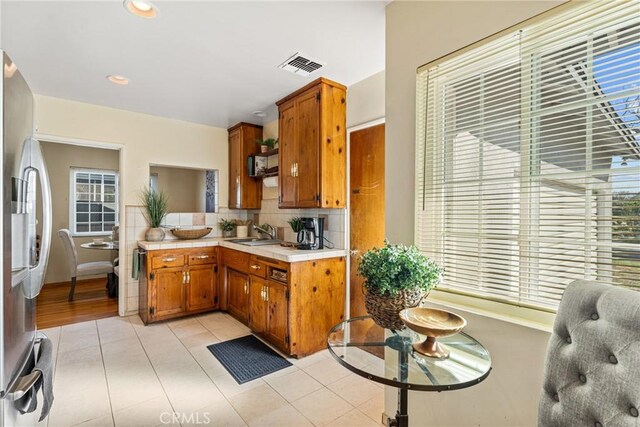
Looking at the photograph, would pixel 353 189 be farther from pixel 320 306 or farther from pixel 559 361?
pixel 559 361

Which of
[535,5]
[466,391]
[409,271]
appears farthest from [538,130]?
[466,391]

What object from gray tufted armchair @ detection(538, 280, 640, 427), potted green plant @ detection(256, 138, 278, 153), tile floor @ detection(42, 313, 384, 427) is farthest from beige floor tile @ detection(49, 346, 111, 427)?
potted green plant @ detection(256, 138, 278, 153)

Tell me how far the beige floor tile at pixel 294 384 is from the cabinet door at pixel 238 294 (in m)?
1.10

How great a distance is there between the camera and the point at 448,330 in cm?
107

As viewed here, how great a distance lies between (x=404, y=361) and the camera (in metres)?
1.15

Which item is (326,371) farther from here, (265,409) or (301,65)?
(301,65)

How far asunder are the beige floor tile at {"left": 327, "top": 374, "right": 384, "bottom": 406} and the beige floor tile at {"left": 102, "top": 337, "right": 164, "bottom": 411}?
4.27ft

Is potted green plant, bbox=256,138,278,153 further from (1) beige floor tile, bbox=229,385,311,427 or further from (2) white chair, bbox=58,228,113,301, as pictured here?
(2) white chair, bbox=58,228,113,301

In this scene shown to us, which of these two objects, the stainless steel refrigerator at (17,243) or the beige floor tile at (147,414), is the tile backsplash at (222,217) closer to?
the beige floor tile at (147,414)

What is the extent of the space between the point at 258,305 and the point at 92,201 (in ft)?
14.7

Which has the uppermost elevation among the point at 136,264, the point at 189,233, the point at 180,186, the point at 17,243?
the point at 180,186

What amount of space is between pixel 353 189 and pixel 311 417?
6.36ft

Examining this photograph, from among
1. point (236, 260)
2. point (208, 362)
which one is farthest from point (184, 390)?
point (236, 260)

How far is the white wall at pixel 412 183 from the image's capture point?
1.24 m
